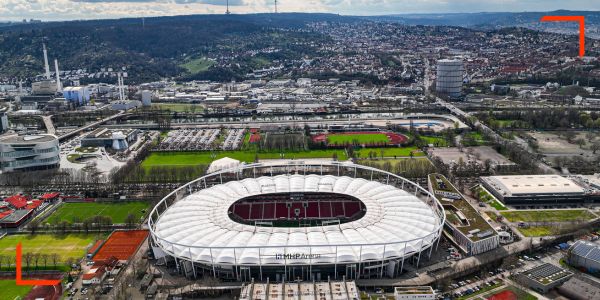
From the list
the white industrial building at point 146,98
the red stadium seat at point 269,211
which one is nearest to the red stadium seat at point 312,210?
the red stadium seat at point 269,211

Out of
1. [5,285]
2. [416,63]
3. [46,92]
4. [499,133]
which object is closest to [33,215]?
[5,285]

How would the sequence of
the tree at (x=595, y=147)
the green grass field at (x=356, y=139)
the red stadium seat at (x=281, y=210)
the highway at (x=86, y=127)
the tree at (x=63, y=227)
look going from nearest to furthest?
the tree at (x=63, y=227) → the red stadium seat at (x=281, y=210) → the tree at (x=595, y=147) → the green grass field at (x=356, y=139) → the highway at (x=86, y=127)

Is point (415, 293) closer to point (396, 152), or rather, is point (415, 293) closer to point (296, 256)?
point (296, 256)

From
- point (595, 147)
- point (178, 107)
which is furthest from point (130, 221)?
point (178, 107)

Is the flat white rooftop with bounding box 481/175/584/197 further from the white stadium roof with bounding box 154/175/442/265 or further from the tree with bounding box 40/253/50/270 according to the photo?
the tree with bounding box 40/253/50/270

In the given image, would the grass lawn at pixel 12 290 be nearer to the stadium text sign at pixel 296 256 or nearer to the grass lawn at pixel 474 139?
the stadium text sign at pixel 296 256
